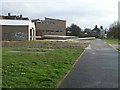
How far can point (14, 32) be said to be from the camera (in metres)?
73.9

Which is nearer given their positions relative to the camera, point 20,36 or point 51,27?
point 20,36

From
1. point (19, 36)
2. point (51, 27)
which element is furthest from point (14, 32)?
point (51, 27)

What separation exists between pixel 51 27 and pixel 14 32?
3793 cm

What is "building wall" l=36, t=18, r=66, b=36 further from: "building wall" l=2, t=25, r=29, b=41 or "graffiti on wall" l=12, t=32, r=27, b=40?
"graffiti on wall" l=12, t=32, r=27, b=40

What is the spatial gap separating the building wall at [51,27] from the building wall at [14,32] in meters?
34.6

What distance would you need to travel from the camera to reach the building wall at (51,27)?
109m

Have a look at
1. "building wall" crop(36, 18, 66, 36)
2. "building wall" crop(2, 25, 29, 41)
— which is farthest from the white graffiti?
"building wall" crop(36, 18, 66, 36)

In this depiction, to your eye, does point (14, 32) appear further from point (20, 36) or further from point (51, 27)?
point (51, 27)

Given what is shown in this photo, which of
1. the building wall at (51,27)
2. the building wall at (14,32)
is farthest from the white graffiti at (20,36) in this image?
the building wall at (51,27)

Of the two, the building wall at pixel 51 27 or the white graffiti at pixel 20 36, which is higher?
the building wall at pixel 51 27

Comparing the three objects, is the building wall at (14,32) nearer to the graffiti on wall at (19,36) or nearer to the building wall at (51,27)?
the graffiti on wall at (19,36)

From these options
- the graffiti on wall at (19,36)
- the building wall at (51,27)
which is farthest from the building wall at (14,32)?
the building wall at (51,27)

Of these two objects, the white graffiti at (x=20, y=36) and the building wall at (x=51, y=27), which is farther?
the building wall at (x=51, y=27)

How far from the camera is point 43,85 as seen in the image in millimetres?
9930
